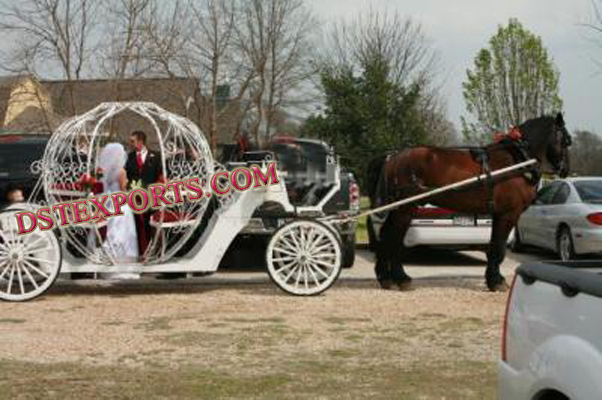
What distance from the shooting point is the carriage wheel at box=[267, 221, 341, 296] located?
1038 cm

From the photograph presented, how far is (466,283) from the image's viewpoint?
11.9 m

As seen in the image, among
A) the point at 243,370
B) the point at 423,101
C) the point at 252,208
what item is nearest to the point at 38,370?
the point at 243,370

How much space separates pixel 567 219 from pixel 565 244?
16.9 inches

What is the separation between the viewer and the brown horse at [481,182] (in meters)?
11.1

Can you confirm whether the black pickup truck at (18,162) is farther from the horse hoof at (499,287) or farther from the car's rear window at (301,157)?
the horse hoof at (499,287)

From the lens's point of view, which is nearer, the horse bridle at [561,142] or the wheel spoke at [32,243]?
the wheel spoke at [32,243]

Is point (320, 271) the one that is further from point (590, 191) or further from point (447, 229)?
point (590, 191)

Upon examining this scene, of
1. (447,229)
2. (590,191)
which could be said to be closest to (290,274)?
(447,229)

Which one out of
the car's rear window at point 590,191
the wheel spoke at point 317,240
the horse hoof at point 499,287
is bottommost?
the horse hoof at point 499,287

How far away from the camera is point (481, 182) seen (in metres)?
11.0

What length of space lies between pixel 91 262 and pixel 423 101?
20.0 metres

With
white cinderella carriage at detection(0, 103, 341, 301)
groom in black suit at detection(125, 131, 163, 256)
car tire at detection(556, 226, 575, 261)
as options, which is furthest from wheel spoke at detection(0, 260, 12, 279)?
car tire at detection(556, 226, 575, 261)

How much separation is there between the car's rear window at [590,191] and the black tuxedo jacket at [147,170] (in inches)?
278

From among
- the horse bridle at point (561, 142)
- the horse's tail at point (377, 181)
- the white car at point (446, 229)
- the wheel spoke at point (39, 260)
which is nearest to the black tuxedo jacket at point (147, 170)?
the wheel spoke at point (39, 260)
